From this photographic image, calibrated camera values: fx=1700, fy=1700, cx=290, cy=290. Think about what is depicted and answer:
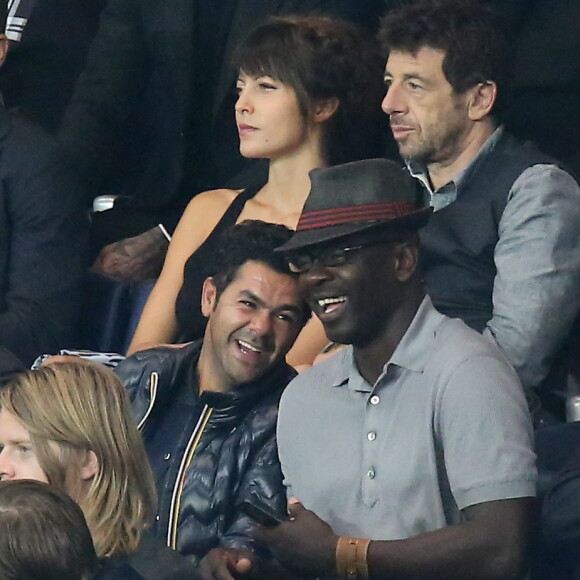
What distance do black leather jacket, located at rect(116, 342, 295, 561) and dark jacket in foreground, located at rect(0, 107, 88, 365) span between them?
654 millimetres

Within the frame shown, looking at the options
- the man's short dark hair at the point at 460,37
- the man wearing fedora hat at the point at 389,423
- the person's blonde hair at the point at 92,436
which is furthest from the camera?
the man's short dark hair at the point at 460,37

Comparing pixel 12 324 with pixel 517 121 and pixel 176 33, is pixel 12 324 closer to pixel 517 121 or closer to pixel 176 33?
pixel 176 33

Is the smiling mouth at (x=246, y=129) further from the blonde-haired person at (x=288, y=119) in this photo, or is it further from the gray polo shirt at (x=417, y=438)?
the gray polo shirt at (x=417, y=438)

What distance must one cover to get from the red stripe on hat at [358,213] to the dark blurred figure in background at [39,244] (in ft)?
3.86

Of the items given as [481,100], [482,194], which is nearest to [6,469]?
[482,194]

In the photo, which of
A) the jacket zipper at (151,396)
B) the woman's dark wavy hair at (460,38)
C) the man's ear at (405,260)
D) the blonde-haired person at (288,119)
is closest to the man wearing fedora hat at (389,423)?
the man's ear at (405,260)

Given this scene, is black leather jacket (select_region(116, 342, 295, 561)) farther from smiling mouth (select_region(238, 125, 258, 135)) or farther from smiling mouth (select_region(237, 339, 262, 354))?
smiling mouth (select_region(238, 125, 258, 135))

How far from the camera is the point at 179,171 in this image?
162 inches

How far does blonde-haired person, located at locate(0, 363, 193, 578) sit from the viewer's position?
269 cm

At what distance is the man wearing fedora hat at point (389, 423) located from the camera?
2.55 meters

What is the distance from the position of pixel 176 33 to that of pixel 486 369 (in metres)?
1.77

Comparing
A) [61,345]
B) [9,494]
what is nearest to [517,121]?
[61,345]

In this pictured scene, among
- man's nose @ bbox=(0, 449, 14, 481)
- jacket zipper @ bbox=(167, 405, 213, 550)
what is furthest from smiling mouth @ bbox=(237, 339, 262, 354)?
man's nose @ bbox=(0, 449, 14, 481)

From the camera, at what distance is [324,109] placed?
363cm
